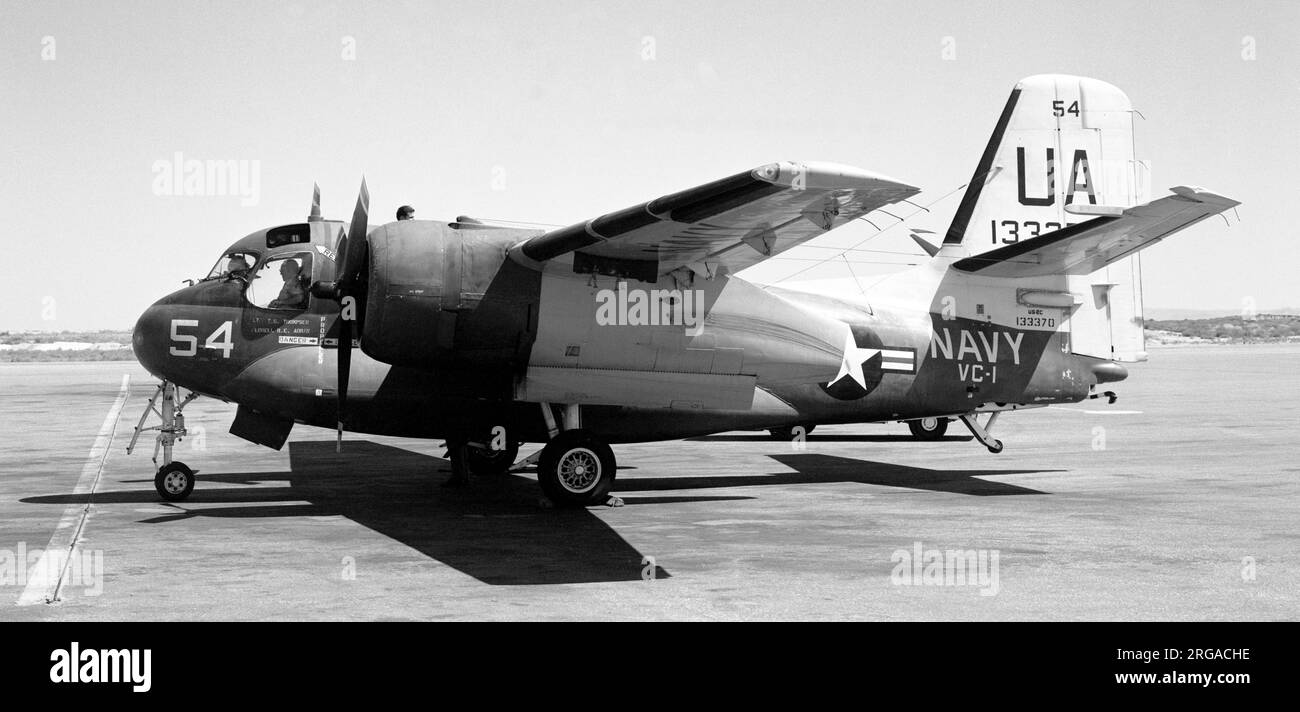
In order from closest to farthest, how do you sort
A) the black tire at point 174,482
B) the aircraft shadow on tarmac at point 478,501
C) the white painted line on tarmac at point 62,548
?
1. the white painted line on tarmac at point 62,548
2. the aircraft shadow on tarmac at point 478,501
3. the black tire at point 174,482

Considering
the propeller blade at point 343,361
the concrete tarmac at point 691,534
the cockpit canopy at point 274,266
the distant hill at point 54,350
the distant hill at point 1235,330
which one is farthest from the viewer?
the distant hill at point 1235,330

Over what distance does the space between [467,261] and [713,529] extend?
4438 millimetres

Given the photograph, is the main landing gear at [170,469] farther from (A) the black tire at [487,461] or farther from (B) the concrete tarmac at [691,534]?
(A) the black tire at [487,461]

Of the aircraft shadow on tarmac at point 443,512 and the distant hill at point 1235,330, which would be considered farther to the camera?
the distant hill at point 1235,330

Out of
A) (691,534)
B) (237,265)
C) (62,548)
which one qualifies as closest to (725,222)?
(691,534)

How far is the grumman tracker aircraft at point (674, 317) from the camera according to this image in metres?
13.4

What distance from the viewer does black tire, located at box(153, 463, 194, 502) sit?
14.7 metres

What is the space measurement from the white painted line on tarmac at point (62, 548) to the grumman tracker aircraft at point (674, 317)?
144 centimetres

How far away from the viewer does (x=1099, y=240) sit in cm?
1603

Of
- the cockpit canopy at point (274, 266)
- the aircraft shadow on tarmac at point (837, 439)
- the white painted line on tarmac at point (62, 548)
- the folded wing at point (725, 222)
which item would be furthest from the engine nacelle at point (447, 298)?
the aircraft shadow on tarmac at point (837, 439)

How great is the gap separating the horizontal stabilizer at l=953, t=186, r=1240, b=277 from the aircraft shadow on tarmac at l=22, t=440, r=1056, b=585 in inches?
136

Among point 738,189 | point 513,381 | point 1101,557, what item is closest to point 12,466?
point 513,381

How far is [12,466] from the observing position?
1934 cm

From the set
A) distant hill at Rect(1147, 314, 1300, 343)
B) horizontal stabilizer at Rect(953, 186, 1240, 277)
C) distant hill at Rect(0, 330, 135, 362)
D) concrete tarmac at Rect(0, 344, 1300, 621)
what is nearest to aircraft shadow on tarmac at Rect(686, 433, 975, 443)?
concrete tarmac at Rect(0, 344, 1300, 621)
